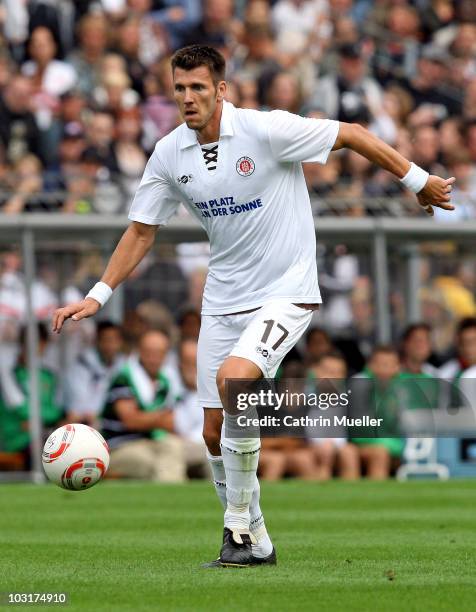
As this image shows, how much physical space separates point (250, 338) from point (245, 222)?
68cm

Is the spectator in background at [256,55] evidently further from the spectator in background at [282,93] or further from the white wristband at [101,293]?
the white wristband at [101,293]

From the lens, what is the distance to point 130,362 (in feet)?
54.6

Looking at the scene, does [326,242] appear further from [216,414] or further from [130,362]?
[216,414]

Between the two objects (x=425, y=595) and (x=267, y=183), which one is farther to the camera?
(x=267, y=183)

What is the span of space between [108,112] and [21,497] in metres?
6.65

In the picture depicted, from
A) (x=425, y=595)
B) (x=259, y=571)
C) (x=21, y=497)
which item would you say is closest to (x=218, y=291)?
(x=259, y=571)

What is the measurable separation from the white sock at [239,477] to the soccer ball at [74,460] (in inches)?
30.5

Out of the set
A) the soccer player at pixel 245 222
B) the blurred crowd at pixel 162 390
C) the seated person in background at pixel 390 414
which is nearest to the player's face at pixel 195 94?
the soccer player at pixel 245 222

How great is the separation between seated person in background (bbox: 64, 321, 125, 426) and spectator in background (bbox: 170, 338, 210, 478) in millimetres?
704

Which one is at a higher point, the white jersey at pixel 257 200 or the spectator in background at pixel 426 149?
the spectator in background at pixel 426 149

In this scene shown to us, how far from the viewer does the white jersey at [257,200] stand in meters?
8.10

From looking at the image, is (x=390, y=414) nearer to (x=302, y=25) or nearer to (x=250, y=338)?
(x=250, y=338)

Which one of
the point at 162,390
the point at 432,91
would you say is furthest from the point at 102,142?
the point at 432,91

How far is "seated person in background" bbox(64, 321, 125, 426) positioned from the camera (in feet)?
55.8
